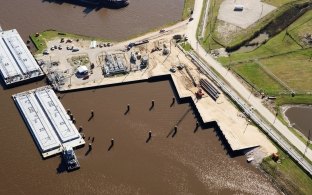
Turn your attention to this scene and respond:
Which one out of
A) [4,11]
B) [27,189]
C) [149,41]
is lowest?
[27,189]

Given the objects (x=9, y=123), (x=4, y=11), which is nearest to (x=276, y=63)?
(x=9, y=123)

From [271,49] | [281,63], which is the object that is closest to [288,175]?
[281,63]

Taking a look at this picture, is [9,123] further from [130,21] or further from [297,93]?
[297,93]

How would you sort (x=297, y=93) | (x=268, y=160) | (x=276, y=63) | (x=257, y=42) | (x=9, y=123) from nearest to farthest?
1. (x=268, y=160)
2. (x=9, y=123)
3. (x=297, y=93)
4. (x=276, y=63)
5. (x=257, y=42)

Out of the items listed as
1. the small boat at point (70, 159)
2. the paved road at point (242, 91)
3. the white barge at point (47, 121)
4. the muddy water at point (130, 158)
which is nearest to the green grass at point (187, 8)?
the paved road at point (242, 91)

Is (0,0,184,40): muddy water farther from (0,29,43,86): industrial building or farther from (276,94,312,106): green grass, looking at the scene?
(276,94,312,106): green grass

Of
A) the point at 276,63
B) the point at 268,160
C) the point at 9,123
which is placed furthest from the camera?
the point at 276,63

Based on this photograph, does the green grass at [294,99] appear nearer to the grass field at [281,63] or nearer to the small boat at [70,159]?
the grass field at [281,63]

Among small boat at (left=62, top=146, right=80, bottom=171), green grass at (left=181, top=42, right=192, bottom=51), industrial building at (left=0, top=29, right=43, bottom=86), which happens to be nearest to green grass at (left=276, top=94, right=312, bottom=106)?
green grass at (left=181, top=42, right=192, bottom=51)
